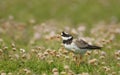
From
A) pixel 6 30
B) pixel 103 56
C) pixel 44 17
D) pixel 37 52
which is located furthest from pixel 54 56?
Answer: pixel 44 17

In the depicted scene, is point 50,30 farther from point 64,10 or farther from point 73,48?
point 64,10

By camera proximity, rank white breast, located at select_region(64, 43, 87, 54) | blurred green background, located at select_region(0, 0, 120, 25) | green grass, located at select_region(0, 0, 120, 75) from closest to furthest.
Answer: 1. white breast, located at select_region(64, 43, 87, 54)
2. green grass, located at select_region(0, 0, 120, 75)
3. blurred green background, located at select_region(0, 0, 120, 25)

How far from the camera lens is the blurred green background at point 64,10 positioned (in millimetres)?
24859

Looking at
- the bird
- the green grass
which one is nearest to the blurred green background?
the green grass

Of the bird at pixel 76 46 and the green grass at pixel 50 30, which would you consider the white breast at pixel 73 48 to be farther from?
the green grass at pixel 50 30

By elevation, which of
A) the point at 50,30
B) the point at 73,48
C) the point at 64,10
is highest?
the point at 64,10

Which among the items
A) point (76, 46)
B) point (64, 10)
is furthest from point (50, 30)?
point (64, 10)

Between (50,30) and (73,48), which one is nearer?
(73,48)

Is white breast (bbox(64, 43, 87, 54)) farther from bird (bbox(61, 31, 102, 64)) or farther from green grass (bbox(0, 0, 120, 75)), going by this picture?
green grass (bbox(0, 0, 120, 75))

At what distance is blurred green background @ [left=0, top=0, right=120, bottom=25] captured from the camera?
24.9 m

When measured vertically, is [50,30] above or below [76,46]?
above

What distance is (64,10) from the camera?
84.6 feet

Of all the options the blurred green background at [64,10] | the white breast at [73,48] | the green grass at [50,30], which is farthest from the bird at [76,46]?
the blurred green background at [64,10]

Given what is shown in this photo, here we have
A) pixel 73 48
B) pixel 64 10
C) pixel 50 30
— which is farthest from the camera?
pixel 64 10
